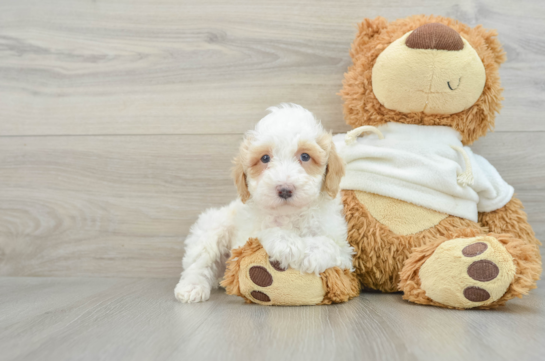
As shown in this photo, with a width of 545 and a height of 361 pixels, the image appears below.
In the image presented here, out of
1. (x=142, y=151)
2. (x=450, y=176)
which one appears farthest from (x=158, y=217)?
(x=450, y=176)

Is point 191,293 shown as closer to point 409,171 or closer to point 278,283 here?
point 278,283

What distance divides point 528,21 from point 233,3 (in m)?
1.00

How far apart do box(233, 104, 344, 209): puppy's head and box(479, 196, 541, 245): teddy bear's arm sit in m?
0.51

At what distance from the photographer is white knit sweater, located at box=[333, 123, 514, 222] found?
1.20 metres

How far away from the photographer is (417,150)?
1.23m

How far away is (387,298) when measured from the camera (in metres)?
1.18

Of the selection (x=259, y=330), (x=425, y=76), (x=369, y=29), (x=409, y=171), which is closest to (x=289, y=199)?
(x=259, y=330)

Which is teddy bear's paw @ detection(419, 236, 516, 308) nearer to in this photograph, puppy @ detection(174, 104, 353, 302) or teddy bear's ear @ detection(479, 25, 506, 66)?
puppy @ detection(174, 104, 353, 302)

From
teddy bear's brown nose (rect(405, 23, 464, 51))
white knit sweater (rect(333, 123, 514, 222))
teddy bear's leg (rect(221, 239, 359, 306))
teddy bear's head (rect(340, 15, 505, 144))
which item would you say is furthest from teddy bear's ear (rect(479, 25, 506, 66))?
teddy bear's leg (rect(221, 239, 359, 306))

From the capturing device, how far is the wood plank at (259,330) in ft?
2.43

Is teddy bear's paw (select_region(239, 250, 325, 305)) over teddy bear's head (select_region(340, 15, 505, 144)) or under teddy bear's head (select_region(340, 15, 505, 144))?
under

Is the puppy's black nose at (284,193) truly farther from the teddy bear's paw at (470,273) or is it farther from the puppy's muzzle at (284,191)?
the teddy bear's paw at (470,273)

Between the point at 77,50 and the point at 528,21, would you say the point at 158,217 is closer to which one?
the point at 77,50

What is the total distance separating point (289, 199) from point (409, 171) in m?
0.40
